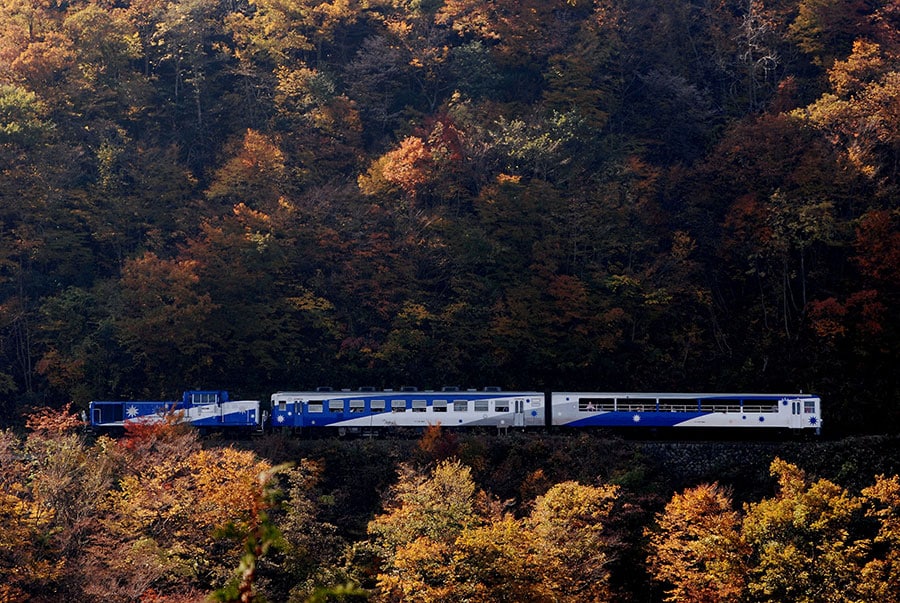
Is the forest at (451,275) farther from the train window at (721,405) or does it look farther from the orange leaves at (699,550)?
the train window at (721,405)

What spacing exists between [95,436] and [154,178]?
12987 mm

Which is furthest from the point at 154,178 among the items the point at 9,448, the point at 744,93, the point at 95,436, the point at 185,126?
the point at 744,93

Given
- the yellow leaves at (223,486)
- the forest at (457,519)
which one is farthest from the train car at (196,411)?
the yellow leaves at (223,486)

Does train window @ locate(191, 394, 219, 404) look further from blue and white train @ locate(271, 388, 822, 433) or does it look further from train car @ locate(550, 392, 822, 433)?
train car @ locate(550, 392, 822, 433)

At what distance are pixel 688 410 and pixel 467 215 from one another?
43.6 ft

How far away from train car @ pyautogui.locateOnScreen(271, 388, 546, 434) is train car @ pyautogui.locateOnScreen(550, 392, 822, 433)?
4.01 ft

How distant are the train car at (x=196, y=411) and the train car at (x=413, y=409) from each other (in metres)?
1.61

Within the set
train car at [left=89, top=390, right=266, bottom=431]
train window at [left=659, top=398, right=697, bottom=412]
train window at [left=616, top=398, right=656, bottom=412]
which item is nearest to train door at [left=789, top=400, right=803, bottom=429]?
train window at [left=659, top=398, right=697, bottom=412]

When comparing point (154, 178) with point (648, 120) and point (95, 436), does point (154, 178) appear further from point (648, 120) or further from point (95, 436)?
point (648, 120)

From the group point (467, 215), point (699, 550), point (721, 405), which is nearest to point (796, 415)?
point (721, 405)

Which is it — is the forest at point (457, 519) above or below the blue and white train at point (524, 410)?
below

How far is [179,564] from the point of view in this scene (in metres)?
26.1

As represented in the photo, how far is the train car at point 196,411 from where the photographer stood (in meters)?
38.0

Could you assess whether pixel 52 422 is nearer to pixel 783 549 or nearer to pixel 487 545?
pixel 487 545
